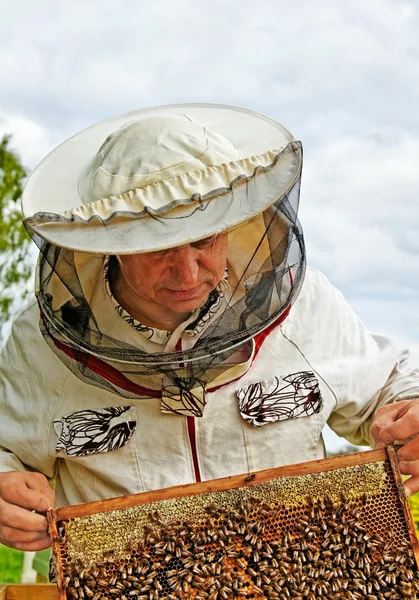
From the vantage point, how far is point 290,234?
11.1 feet

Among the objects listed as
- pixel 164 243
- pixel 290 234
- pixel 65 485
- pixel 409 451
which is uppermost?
pixel 290 234

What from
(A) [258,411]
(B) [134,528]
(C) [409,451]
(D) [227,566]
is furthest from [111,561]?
(C) [409,451]

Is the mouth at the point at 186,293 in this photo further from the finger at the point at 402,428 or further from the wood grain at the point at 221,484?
the finger at the point at 402,428

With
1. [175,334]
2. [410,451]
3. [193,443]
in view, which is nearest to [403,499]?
[410,451]

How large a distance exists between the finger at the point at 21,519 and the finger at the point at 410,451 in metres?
1.43

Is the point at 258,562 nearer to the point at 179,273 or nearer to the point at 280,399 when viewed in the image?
the point at 280,399

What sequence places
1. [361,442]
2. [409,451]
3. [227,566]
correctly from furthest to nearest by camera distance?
1. [361,442]
2. [409,451]
3. [227,566]

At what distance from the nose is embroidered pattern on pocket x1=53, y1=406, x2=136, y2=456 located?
0.79 meters

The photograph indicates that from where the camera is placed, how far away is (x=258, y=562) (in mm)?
2764

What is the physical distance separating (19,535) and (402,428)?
1601 mm

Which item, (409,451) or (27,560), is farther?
(27,560)

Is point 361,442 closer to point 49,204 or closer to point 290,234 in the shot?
point 290,234

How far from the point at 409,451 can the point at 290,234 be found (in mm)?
1072

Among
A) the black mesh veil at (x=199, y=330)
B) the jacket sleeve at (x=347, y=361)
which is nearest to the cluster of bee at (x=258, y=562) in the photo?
the black mesh veil at (x=199, y=330)
